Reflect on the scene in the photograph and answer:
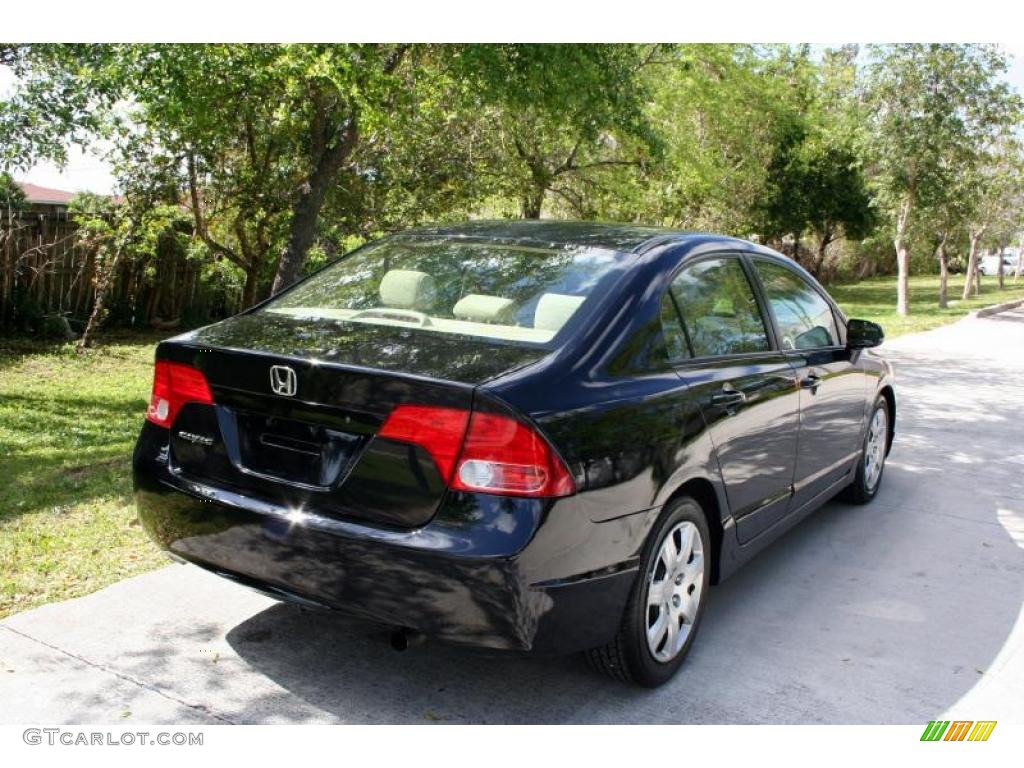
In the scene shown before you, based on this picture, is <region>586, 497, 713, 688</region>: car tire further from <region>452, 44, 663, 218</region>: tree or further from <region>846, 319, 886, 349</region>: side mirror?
<region>452, 44, 663, 218</region>: tree

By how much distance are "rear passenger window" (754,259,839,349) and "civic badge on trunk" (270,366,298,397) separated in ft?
7.95

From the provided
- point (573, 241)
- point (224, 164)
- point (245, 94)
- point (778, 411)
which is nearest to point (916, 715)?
point (778, 411)

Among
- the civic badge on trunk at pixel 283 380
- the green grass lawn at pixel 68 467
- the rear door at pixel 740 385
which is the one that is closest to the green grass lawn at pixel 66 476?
the green grass lawn at pixel 68 467

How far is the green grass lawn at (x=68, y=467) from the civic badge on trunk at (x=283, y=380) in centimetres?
168

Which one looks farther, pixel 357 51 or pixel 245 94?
pixel 245 94

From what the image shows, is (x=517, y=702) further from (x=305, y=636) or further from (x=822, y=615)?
(x=822, y=615)

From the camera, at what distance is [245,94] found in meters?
8.72

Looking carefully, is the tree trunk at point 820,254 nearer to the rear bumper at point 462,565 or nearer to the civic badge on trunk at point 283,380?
the rear bumper at point 462,565

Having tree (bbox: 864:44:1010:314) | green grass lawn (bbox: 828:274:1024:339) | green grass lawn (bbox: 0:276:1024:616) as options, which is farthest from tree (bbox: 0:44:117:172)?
tree (bbox: 864:44:1010:314)

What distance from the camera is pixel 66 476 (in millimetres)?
6375

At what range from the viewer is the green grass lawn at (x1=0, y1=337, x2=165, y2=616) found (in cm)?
450

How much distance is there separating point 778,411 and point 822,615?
36.2 inches

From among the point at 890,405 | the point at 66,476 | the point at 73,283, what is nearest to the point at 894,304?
the point at 73,283

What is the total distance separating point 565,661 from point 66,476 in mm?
3964
